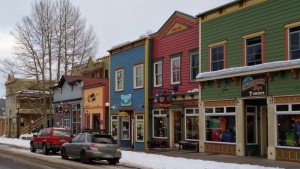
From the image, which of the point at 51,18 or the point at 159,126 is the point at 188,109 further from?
the point at 51,18

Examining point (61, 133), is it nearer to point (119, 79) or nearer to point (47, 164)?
point (47, 164)

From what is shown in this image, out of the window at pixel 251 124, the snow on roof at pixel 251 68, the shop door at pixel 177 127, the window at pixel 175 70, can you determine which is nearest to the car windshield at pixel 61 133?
the shop door at pixel 177 127

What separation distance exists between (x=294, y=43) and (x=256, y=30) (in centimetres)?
231

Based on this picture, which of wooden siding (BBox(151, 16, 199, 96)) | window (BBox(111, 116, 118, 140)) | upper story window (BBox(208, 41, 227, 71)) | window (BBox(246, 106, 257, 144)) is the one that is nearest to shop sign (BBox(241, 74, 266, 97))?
window (BBox(246, 106, 257, 144))

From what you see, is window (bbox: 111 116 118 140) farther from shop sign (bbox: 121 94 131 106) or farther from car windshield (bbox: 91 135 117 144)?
car windshield (bbox: 91 135 117 144)

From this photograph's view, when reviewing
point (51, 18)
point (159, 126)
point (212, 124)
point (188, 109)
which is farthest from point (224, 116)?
point (51, 18)

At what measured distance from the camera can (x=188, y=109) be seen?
24.7 metres

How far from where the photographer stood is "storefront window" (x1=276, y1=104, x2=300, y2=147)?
1731 centimetres

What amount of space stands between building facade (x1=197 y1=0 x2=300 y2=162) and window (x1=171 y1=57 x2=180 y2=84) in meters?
3.10

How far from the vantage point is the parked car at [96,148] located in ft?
Result: 62.4

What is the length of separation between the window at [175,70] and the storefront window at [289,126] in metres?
8.52

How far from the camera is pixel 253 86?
1928 cm

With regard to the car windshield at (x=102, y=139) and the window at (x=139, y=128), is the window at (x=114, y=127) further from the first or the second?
the car windshield at (x=102, y=139)

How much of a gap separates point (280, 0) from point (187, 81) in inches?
314
